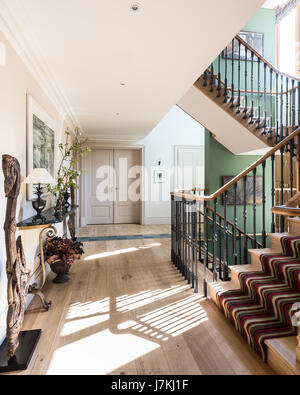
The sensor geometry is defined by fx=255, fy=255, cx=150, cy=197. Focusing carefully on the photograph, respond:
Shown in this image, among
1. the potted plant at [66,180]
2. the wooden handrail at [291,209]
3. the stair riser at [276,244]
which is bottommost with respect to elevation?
the stair riser at [276,244]

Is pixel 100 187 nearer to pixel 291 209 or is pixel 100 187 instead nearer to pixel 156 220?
pixel 156 220

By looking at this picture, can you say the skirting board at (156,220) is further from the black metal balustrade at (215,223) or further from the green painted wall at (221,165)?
the black metal balustrade at (215,223)

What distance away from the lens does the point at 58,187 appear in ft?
11.1

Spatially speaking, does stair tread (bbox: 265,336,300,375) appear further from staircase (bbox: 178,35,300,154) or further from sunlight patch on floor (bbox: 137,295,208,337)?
staircase (bbox: 178,35,300,154)

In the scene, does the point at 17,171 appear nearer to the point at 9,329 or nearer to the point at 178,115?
the point at 9,329

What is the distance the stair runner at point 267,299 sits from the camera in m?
1.78

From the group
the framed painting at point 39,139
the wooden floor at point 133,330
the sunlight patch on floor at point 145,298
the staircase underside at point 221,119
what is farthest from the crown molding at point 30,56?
the sunlight patch on floor at point 145,298

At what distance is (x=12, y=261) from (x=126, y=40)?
79.2 inches

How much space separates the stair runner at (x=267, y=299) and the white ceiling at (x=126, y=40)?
6.25ft

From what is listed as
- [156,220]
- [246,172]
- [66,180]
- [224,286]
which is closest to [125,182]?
[156,220]

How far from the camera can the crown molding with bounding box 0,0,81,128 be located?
6.31ft

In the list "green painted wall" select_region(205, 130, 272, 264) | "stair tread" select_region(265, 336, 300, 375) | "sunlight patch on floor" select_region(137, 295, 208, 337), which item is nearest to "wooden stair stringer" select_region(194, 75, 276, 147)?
"green painted wall" select_region(205, 130, 272, 264)

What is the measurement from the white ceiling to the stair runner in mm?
1906

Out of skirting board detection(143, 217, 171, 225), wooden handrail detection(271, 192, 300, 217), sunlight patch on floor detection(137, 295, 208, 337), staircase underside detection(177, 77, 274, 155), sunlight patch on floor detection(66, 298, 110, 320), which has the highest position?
staircase underside detection(177, 77, 274, 155)
